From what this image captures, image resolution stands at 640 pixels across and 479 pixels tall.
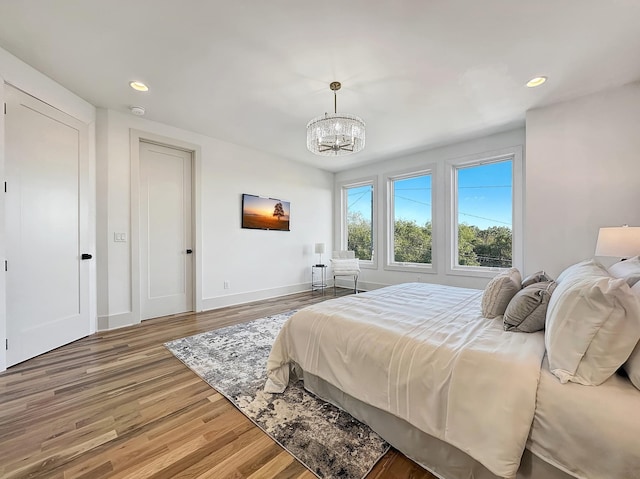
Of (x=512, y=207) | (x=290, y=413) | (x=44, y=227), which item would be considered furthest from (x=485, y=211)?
(x=44, y=227)

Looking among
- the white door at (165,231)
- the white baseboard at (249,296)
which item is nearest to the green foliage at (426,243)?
the white baseboard at (249,296)

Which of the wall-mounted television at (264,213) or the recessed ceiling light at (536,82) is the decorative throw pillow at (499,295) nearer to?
the recessed ceiling light at (536,82)

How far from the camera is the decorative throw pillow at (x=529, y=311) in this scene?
1.45m

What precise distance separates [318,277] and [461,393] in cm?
502

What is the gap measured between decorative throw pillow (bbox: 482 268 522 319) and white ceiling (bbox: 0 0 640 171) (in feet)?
6.17

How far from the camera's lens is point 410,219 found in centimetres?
530

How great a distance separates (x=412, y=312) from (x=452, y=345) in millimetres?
567

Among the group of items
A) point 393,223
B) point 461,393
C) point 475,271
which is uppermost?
point 393,223

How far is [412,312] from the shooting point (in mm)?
1907

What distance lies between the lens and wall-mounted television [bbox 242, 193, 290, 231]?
4805 mm

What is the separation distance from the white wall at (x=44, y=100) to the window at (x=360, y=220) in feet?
15.1

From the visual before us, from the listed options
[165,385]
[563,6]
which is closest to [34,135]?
[165,385]

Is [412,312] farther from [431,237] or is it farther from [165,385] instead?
[431,237]

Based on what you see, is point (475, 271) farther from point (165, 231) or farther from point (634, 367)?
point (165, 231)
